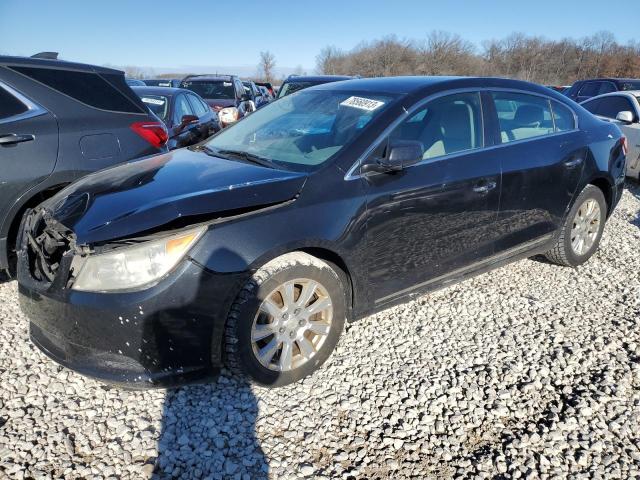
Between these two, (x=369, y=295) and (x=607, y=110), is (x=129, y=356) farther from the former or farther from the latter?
(x=607, y=110)

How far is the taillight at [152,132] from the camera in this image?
4137 millimetres

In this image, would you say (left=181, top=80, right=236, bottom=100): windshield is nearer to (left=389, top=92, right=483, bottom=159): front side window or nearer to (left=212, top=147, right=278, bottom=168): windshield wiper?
(left=212, top=147, right=278, bottom=168): windshield wiper

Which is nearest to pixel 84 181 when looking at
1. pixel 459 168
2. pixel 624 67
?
pixel 459 168

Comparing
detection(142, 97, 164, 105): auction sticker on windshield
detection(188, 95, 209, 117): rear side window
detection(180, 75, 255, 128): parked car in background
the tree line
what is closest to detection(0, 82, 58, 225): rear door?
detection(142, 97, 164, 105): auction sticker on windshield

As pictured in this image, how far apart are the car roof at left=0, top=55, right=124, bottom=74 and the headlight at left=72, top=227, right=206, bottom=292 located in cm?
235

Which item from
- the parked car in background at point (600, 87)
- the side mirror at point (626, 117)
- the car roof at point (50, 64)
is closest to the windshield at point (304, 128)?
the car roof at point (50, 64)

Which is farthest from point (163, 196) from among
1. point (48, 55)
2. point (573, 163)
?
point (573, 163)

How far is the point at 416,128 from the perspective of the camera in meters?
3.16

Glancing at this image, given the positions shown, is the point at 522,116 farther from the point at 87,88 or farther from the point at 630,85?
the point at 630,85

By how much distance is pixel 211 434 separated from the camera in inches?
93.1

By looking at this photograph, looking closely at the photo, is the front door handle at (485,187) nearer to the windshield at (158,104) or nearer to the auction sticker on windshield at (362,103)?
the auction sticker on windshield at (362,103)

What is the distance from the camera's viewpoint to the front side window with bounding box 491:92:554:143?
11.7ft

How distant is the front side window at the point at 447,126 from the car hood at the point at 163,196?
946mm

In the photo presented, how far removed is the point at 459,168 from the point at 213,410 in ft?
6.95
